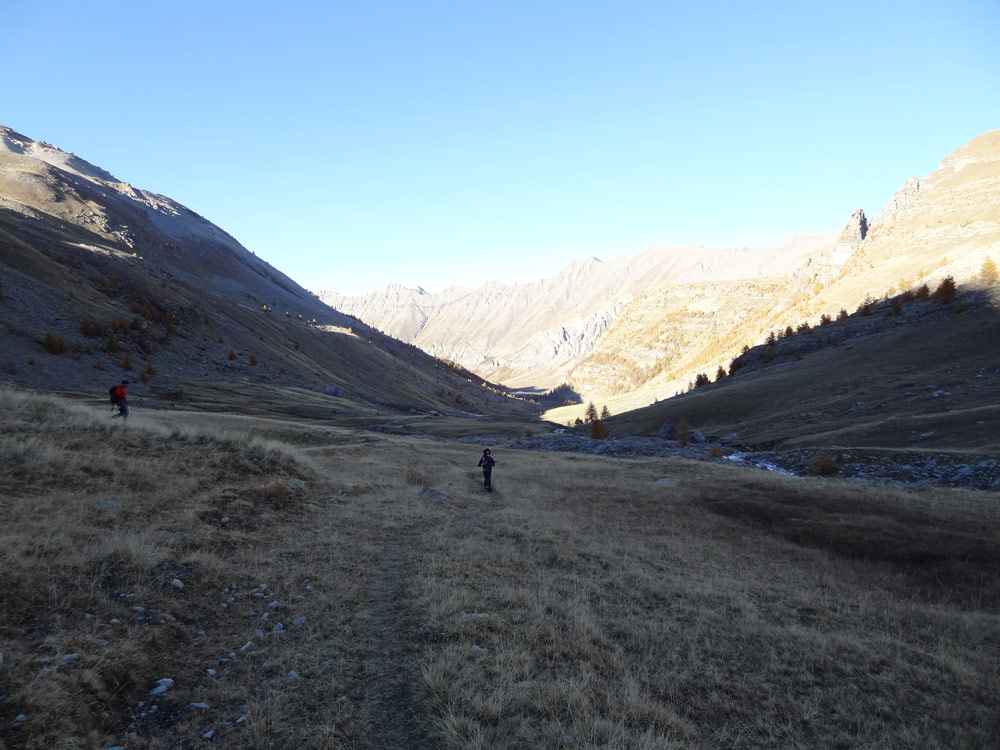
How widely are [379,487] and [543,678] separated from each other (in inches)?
650

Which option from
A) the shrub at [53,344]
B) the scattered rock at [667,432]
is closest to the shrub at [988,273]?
the scattered rock at [667,432]

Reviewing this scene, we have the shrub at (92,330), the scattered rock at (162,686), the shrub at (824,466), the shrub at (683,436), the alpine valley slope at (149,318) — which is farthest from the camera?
the shrub at (92,330)

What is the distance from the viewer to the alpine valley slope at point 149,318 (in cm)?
5253

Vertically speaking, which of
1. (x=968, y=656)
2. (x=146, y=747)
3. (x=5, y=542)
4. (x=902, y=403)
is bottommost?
(x=146, y=747)

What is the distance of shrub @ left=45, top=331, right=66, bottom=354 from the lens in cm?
4944

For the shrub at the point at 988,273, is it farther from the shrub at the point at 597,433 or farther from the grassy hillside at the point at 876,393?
the shrub at the point at 597,433

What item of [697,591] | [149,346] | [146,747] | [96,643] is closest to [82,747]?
[146,747]

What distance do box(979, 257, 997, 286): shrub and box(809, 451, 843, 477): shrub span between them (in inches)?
2043

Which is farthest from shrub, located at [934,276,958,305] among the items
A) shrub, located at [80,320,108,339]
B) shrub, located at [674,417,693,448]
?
shrub, located at [80,320,108,339]

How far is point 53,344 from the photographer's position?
49.7 meters

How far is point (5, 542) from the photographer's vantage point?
873 cm

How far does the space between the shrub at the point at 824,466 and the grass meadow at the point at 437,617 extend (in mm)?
10913

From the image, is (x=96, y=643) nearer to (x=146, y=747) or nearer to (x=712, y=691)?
(x=146, y=747)

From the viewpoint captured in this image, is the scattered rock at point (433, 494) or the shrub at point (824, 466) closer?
the scattered rock at point (433, 494)
